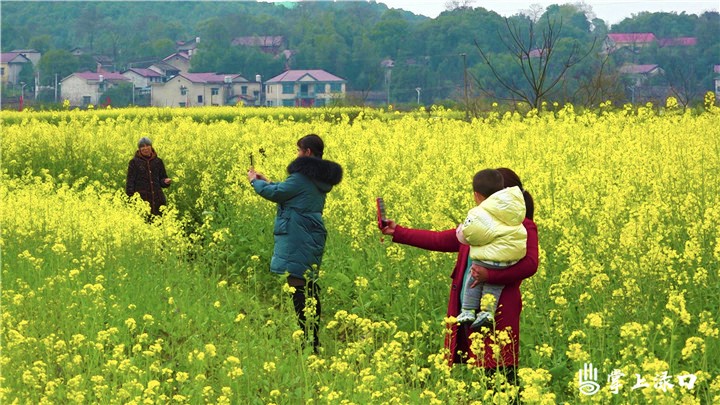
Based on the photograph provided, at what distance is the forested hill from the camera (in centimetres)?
10975

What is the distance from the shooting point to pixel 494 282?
22.0 ft

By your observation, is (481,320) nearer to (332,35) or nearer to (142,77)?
(332,35)

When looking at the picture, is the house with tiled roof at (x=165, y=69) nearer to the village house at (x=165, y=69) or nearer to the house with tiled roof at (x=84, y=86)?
the village house at (x=165, y=69)

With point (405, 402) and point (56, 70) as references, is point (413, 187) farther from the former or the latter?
point (56, 70)

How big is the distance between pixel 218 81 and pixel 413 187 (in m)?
112

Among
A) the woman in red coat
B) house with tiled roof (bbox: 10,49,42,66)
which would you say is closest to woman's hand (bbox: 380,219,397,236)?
the woman in red coat

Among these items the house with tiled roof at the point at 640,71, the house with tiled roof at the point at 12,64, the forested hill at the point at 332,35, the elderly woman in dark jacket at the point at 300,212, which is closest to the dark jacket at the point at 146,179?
the elderly woman in dark jacket at the point at 300,212

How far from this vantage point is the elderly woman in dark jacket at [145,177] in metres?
13.9

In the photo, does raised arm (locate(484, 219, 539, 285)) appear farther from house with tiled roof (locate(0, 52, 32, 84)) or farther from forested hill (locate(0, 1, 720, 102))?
house with tiled roof (locate(0, 52, 32, 84))

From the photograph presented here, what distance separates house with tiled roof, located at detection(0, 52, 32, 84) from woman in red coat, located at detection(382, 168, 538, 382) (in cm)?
13323

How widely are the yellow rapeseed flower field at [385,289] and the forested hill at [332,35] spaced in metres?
71.7

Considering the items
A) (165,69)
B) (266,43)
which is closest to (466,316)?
(165,69)

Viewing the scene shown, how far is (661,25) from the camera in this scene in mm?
132125

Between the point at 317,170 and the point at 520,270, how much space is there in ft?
7.64
